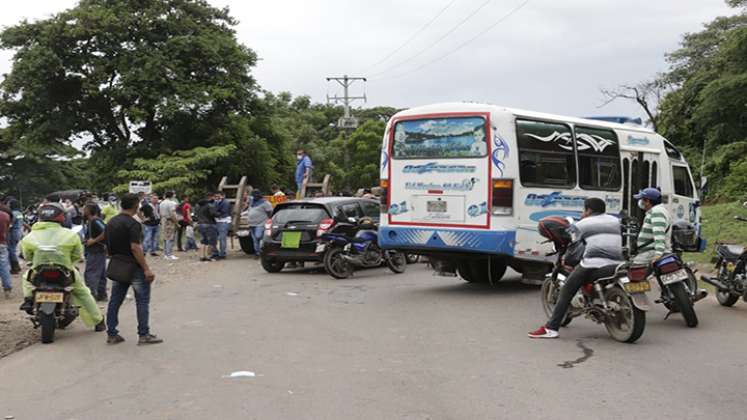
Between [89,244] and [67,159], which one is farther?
[67,159]

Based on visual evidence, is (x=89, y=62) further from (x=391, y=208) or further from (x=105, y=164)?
(x=391, y=208)

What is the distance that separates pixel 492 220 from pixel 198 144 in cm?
3206

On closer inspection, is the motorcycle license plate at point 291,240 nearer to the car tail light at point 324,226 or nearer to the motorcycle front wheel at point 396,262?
the car tail light at point 324,226

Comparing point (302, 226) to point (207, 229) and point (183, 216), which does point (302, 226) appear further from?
point (183, 216)

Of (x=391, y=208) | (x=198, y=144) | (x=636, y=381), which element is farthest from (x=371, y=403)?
(x=198, y=144)

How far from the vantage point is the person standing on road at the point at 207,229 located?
19.2 m

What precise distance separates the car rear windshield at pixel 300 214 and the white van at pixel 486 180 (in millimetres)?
2893

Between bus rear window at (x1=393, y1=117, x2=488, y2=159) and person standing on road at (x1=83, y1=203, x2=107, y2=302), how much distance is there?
16.1 feet

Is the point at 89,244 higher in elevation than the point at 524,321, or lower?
higher

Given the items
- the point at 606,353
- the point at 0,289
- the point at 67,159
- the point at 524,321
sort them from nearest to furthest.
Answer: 1. the point at 606,353
2. the point at 524,321
3. the point at 0,289
4. the point at 67,159

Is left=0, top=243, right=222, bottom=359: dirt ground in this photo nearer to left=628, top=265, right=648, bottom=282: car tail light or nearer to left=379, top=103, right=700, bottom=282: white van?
left=379, top=103, right=700, bottom=282: white van

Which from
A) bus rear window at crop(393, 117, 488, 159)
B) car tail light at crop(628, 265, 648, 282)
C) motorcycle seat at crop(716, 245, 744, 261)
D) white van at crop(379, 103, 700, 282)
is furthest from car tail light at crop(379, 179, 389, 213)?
car tail light at crop(628, 265, 648, 282)

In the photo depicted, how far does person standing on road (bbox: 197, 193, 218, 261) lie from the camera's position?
1917 centimetres

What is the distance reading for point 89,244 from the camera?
36.3 feet
